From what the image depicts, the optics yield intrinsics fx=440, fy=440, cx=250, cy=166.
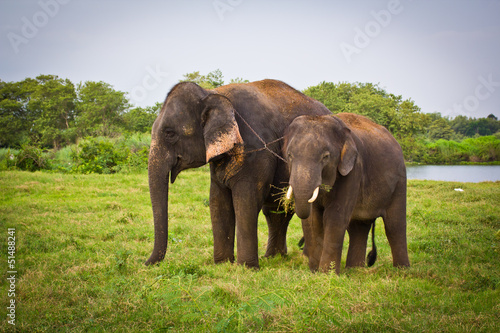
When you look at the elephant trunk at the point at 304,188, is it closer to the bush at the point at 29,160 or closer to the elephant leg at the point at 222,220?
the elephant leg at the point at 222,220

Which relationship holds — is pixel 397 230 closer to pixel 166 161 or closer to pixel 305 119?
pixel 305 119

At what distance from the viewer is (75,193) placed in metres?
13.7

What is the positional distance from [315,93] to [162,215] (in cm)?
3596

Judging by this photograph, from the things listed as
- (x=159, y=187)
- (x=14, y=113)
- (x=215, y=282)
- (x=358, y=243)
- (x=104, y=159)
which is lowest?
(x=215, y=282)

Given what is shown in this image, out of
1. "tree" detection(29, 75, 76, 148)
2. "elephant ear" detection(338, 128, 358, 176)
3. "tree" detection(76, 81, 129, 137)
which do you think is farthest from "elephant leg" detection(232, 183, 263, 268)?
"tree" detection(29, 75, 76, 148)

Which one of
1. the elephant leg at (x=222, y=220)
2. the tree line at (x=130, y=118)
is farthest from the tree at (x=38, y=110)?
the elephant leg at (x=222, y=220)

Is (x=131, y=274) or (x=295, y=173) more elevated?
(x=295, y=173)

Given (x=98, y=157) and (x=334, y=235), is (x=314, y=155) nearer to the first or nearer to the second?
(x=334, y=235)

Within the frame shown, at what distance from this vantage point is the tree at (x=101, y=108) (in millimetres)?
42156

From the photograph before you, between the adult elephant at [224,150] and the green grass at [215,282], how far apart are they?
0.73m

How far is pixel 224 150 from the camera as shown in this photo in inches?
241

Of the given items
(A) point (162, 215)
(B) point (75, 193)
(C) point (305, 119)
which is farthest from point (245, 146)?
(B) point (75, 193)

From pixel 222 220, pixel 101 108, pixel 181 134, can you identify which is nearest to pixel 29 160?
pixel 222 220

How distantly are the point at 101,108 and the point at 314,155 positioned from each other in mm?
40536
